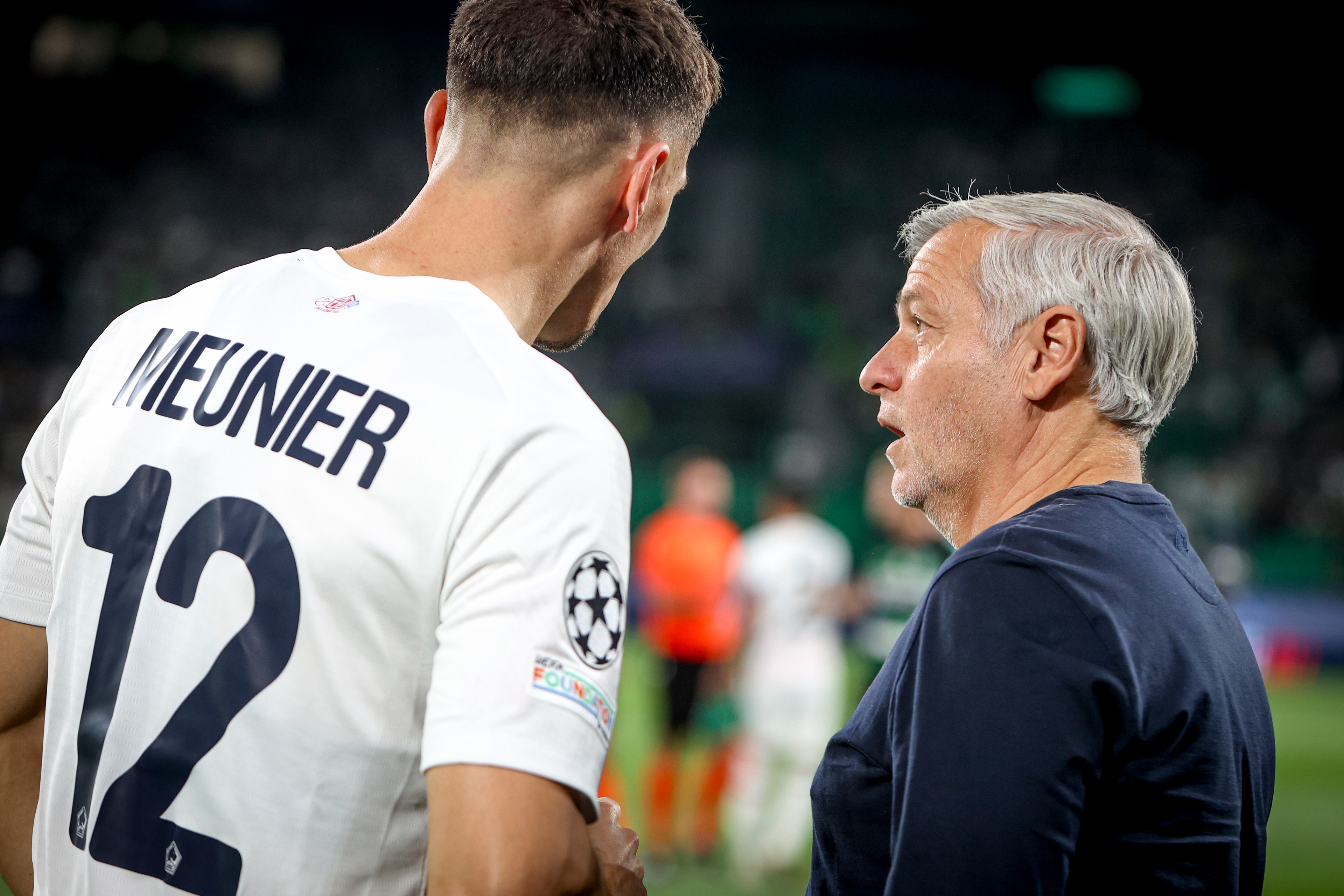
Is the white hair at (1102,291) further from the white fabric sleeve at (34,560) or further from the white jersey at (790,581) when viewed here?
the white jersey at (790,581)

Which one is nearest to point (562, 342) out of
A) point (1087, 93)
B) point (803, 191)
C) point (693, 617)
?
point (693, 617)

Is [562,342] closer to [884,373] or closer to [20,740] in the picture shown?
[884,373]

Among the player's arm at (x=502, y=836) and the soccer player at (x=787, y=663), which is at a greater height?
the player's arm at (x=502, y=836)

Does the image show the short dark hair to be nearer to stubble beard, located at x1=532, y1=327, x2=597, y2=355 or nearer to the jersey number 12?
stubble beard, located at x1=532, y1=327, x2=597, y2=355

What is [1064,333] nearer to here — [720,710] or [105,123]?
[720,710]

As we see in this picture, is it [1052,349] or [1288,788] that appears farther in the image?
[1288,788]

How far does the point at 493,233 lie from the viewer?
5.27ft

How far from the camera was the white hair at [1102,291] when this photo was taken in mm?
1656

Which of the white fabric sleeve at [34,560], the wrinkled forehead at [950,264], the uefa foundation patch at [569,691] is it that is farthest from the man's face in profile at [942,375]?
the white fabric sleeve at [34,560]

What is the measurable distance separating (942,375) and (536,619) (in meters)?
0.83

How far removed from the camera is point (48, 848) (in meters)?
1.50

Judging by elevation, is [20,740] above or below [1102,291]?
below

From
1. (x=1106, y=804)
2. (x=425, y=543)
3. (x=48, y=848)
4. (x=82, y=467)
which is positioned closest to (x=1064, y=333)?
(x=1106, y=804)

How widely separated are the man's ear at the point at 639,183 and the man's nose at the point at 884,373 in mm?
471
